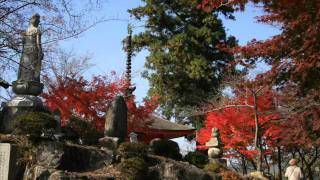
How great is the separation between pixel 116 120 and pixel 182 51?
13485 millimetres

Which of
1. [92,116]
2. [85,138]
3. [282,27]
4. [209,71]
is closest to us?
[282,27]

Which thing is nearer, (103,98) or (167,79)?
(103,98)

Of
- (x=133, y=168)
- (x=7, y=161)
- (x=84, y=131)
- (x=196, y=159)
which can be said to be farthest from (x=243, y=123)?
(x=7, y=161)

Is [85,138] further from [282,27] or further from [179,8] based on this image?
[179,8]

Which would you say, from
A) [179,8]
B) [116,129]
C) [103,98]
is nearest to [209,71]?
[179,8]

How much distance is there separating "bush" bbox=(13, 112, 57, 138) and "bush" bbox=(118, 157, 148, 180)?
6.71ft

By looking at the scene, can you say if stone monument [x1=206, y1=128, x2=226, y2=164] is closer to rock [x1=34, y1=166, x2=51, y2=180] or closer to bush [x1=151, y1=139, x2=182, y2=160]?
bush [x1=151, y1=139, x2=182, y2=160]

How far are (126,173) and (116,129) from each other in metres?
2.20

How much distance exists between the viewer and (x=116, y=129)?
44.5 ft

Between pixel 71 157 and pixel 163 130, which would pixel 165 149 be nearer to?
pixel 71 157

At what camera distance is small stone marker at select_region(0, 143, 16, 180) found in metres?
10.2

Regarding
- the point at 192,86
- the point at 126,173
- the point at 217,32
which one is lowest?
the point at 126,173

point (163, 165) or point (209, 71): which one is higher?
point (209, 71)

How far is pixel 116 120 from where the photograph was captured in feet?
44.5
